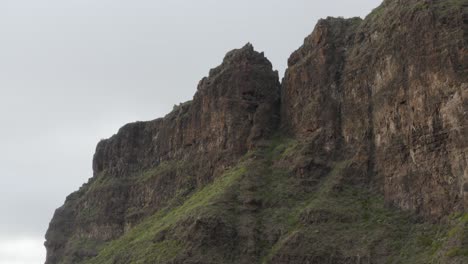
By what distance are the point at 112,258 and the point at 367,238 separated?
34091 mm

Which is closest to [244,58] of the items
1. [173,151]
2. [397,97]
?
[173,151]

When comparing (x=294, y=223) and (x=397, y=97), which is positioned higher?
(x=397, y=97)

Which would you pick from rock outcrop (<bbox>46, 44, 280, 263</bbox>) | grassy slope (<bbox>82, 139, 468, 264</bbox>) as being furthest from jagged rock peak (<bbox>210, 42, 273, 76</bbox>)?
grassy slope (<bbox>82, 139, 468, 264</bbox>)

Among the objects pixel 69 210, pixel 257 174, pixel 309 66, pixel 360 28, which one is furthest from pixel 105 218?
pixel 360 28

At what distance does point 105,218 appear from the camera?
105312 mm

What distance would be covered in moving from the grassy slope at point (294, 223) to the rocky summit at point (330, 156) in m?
0.16

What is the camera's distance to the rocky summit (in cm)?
5638

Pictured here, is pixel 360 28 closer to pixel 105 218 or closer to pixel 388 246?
pixel 388 246

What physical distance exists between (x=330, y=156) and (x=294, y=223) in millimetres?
10688

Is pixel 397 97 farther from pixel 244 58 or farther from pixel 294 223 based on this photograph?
pixel 244 58

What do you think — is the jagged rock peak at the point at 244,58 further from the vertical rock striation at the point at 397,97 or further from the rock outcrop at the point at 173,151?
the vertical rock striation at the point at 397,97

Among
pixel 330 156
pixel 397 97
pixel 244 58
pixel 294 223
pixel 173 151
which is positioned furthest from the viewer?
pixel 173 151

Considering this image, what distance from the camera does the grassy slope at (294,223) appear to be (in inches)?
2165

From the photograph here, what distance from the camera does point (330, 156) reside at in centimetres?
7131
